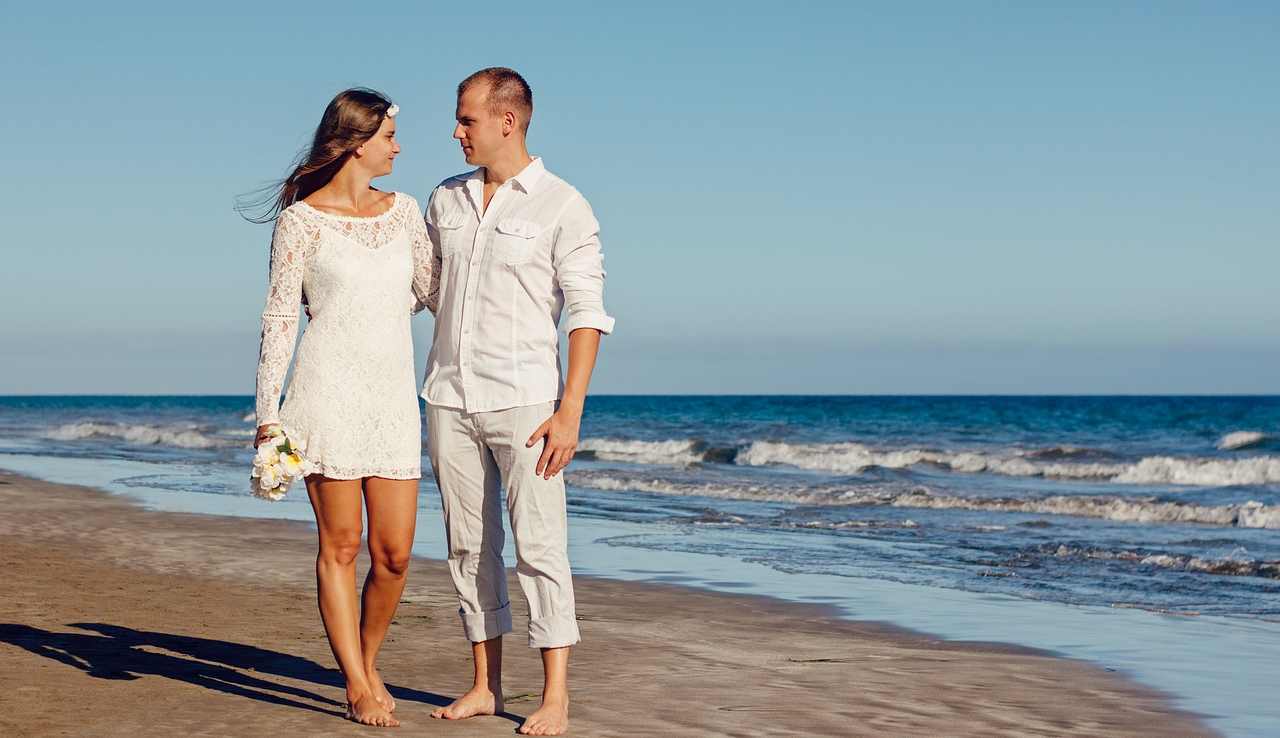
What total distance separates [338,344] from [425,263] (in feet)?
1.25

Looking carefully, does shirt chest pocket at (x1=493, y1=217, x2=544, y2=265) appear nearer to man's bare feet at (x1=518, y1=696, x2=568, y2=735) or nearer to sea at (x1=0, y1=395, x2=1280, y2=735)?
man's bare feet at (x1=518, y1=696, x2=568, y2=735)

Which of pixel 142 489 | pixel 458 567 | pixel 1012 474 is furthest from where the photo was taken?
pixel 1012 474

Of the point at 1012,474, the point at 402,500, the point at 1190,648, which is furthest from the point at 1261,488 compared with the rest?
the point at 402,500

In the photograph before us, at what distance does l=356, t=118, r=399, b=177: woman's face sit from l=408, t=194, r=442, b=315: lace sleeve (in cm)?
16

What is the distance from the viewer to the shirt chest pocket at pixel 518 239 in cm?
389

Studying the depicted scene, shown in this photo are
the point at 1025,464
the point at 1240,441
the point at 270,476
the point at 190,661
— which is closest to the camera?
the point at 270,476

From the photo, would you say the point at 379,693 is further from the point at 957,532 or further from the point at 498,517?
the point at 957,532

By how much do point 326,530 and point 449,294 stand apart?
81 cm

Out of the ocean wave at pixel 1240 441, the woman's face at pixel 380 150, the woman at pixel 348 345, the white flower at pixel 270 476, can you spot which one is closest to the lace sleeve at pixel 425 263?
the woman at pixel 348 345

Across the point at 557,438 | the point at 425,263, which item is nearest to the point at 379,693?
the point at 557,438

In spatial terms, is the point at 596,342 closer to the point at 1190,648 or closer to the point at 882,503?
the point at 1190,648

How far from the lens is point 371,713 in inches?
162

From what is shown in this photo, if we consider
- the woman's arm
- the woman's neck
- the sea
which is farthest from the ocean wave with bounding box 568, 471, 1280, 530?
the woman's arm

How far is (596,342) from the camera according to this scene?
12.9 ft
